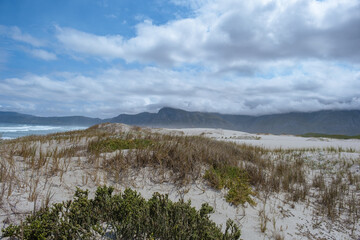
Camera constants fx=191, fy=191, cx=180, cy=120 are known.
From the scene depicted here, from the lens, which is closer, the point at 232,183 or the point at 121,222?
the point at 121,222

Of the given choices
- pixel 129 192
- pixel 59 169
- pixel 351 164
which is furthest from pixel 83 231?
pixel 351 164

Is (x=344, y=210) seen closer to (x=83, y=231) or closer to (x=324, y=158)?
(x=83, y=231)

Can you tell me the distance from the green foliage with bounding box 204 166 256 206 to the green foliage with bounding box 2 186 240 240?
1.57 m

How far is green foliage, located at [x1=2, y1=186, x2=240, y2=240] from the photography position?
7.94ft

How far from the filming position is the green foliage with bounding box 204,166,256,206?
4297 mm

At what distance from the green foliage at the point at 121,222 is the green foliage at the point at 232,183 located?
5.15 feet

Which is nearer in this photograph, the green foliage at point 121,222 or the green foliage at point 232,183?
the green foliage at point 121,222

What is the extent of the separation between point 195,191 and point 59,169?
10.9 feet

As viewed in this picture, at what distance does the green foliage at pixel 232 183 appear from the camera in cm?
430

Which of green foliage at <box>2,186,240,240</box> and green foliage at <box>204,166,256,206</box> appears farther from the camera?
green foliage at <box>204,166,256,206</box>

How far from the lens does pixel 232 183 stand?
489 cm

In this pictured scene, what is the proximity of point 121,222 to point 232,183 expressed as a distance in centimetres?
303

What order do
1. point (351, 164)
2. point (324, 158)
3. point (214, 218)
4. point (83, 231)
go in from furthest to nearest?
point (324, 158) < point (351, 164) < point (214, 218) < point (83, 231)

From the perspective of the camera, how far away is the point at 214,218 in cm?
373
